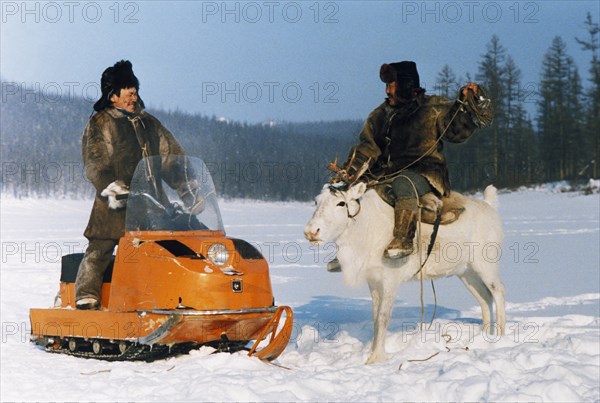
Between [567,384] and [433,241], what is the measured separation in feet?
7.24

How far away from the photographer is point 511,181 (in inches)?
1735

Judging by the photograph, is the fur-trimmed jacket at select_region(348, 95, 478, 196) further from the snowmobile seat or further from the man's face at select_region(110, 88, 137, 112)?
the snowmobile seat

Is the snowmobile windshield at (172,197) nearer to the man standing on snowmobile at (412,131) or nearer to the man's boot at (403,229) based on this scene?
the man standing on snowmobile at (412,131)

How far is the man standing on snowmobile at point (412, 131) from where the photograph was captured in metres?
6.95

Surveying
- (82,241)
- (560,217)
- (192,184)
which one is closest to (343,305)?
(192,184)

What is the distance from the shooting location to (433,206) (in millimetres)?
7027

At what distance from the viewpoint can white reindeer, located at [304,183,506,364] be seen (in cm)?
645

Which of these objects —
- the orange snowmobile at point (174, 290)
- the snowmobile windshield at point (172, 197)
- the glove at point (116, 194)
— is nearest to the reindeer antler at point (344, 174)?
the orange snowmobile at point (174, 290)

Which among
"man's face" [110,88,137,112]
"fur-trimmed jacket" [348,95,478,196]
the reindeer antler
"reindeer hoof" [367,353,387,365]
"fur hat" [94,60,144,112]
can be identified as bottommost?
"reindeer hoof" [367,353,387,365]

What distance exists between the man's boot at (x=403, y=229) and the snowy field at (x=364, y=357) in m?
0.63

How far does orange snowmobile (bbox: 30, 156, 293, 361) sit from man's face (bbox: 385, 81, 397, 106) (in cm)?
204

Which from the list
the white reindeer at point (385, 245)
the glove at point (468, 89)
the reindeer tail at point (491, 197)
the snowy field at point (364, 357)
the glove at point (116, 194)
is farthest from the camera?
the reindeer tail at point (491, 197)

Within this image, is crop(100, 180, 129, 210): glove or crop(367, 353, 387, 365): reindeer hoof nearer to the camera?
crop(367, 353, 387, 365): reindeer hoof

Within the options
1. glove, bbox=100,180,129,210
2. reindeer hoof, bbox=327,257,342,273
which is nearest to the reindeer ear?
reindeer hoof, bbox=327,257,342,273
